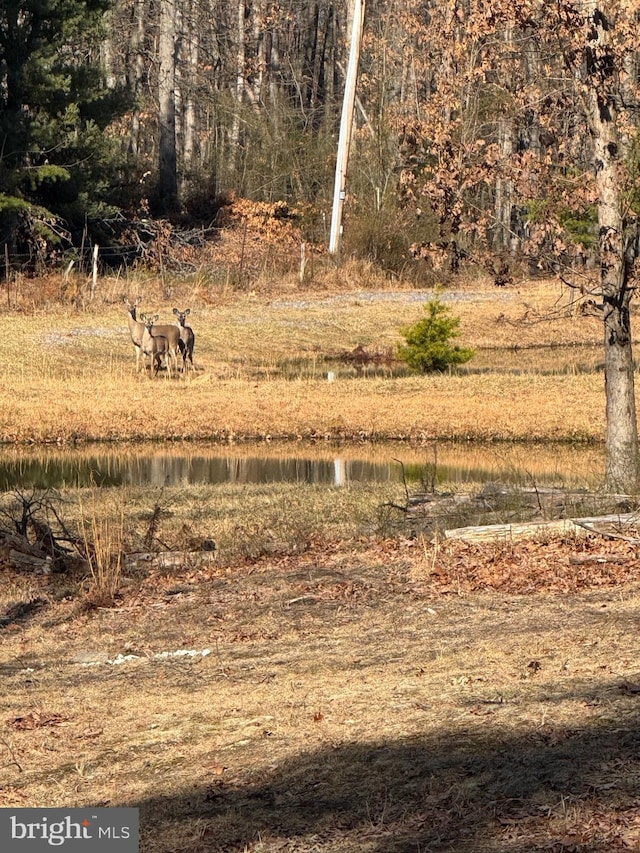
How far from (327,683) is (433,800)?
222cm

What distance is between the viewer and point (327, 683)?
26.2 feet

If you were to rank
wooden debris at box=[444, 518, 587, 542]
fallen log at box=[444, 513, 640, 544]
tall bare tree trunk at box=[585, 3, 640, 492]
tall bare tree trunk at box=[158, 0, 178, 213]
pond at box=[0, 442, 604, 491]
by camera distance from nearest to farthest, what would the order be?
fallen log at box=[444, 513, 640, 544], wooden debris at box=[444, 518, 587, 542], tall bare tree trunk at box=[585, 3, 640, 492], pond at box=[0, 442, 604, 491], tall bare tree trunk at box=[158, 0, 178, 213]

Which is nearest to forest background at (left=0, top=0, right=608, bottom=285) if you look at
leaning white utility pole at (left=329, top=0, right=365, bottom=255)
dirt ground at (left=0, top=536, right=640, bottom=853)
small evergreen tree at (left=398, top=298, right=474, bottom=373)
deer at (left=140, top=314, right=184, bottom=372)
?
leaning white utility pole at (left=329, top=0, right=365, bottom=255)

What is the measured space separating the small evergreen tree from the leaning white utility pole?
15.3 meters

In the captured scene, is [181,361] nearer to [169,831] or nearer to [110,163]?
[110,163]

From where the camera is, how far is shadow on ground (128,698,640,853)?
536 centimetres

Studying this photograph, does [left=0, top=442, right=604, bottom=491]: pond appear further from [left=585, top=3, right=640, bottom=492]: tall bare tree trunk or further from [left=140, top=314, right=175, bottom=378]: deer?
[left=140, top=314, right=175, bottom=378]: deer

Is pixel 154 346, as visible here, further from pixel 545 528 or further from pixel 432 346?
pixel 545 528

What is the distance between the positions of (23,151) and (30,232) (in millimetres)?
2539

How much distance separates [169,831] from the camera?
5863 millimetres

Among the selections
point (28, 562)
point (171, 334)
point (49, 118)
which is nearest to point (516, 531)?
point (28, 562)

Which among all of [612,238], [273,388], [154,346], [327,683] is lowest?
[327,683]

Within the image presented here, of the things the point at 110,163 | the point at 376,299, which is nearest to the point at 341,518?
the point at 376,299

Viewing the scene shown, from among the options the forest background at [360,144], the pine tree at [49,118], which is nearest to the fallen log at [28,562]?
the forest background at [360,144]
